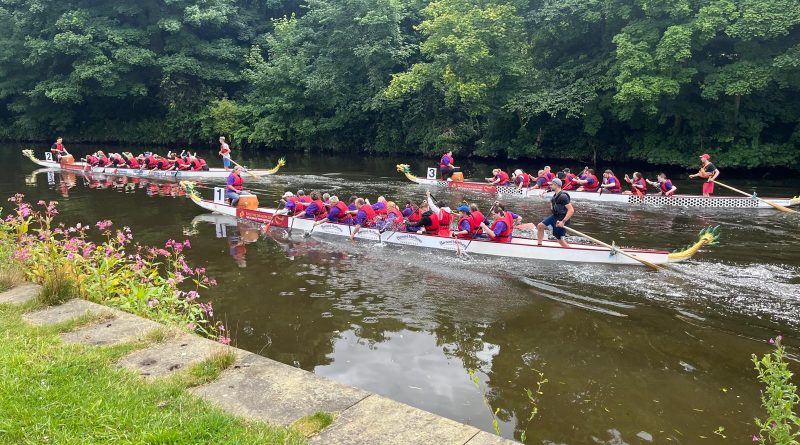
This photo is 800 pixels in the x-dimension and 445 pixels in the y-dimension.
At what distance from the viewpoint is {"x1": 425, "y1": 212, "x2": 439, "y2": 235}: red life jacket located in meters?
14.2

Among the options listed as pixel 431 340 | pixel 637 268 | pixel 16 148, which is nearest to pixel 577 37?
pixel 637 268

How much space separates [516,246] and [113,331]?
9.42m

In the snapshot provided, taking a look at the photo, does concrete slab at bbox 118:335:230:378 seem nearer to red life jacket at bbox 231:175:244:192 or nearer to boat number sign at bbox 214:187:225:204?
boat number sign at bbox 214:187:225:204

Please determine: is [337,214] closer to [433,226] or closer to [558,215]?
[433,226]

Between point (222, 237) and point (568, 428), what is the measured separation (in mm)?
12434

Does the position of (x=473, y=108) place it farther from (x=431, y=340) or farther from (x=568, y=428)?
(x=568, y=428)

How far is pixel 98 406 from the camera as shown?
4.31 m

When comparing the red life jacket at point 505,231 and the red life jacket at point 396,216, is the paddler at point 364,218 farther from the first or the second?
the red life jacket at point 505,231

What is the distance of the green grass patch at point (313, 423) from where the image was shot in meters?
4.14

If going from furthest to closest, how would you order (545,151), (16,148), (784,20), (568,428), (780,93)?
(16,148) → (545,151) → (780,93) → (784,20) → (568,428)

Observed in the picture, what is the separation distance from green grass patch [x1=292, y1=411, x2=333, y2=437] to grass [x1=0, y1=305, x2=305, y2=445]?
0.31 feet

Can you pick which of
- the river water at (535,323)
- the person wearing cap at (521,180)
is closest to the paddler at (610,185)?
the person wearing cap at (521,180)

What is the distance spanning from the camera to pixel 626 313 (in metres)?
9.89

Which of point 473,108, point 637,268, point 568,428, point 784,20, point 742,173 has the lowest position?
point 568,428
